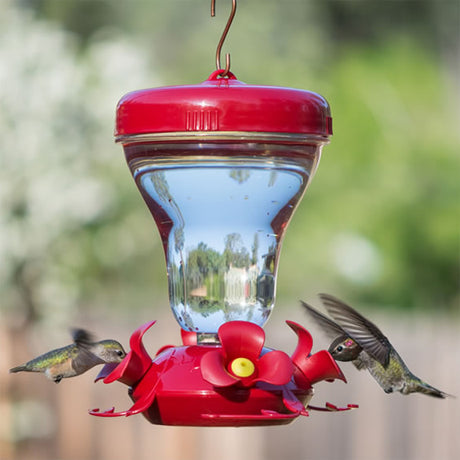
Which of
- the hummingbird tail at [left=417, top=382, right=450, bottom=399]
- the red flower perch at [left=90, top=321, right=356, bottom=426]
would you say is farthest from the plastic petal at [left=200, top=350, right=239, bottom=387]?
the hummingbird tail at [left=417, top=382, right=450, bottom=399]

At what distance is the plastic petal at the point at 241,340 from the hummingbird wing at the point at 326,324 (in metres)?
0.26

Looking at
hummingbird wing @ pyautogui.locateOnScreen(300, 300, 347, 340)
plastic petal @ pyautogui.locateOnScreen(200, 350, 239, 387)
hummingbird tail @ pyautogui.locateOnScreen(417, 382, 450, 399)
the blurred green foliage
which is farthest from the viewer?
the blurred green foliage

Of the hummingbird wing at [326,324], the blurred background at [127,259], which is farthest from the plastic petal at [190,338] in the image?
the blurred background at [127,259]

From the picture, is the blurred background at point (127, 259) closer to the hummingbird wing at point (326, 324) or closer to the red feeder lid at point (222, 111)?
the hummingbird wing at point (326, 324)

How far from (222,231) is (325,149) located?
30.9 ft

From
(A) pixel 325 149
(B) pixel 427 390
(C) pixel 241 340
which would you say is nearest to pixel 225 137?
(C) pixel 241 340

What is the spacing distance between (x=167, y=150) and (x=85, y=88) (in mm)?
5448

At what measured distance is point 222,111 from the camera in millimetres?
2043

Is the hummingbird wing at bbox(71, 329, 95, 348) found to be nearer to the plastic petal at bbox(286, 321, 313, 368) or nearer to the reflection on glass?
the reflection on glass

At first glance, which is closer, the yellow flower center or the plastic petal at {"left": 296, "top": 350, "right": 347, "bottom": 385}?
the yellow flower center

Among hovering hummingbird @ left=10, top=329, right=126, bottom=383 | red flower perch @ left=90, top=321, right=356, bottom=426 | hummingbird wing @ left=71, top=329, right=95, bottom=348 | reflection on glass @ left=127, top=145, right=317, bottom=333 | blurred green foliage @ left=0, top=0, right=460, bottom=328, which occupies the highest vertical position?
blurred green foliage @ left=0, top=0, right=460, bottom=328

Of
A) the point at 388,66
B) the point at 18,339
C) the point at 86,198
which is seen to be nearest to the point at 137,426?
the point at 18,339

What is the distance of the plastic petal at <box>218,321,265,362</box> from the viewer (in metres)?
2.09

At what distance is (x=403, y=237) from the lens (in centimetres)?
1162
